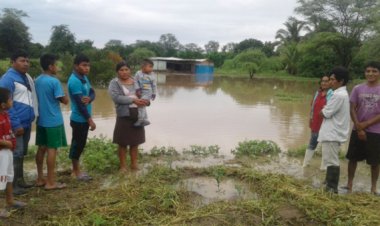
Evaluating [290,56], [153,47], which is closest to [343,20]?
[290,56]

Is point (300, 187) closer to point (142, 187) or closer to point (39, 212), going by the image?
point (142, 187)

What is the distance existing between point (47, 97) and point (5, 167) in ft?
3.63

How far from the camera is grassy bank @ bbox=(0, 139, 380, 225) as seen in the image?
3.61m

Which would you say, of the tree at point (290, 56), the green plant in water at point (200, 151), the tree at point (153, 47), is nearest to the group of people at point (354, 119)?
the green plant in water at point (200, 151)

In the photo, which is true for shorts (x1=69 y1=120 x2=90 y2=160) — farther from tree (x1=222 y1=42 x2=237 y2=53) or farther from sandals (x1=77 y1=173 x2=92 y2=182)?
tree (x1=222 y1=42 x2=237 y2=53)

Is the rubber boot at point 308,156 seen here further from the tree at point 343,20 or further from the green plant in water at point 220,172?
the tree at point 343,20

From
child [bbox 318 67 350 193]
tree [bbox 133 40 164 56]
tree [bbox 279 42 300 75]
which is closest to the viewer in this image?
child [bbox 318 67 350 193]

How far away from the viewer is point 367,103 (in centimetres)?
469

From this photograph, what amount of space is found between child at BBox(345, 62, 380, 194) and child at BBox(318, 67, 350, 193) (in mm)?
278

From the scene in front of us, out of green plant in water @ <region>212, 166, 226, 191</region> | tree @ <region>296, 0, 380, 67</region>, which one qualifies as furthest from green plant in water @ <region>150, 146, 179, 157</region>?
tree @ <region>296, 0, 380, 67</region>

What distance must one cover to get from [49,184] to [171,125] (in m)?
6.13

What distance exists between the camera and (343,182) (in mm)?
5391

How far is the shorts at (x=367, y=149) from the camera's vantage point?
4.69 meters

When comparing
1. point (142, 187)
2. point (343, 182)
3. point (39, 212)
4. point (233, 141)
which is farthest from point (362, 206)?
point (233, 141)
